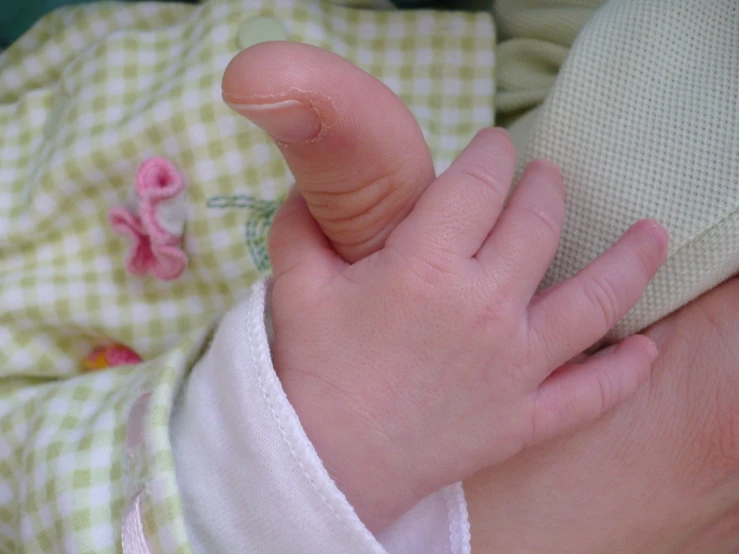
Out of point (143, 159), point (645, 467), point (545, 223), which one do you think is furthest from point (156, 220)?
point (645, 467)

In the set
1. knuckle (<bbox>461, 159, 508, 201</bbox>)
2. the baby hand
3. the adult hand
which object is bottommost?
the adult hand

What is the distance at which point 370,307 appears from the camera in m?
0.63

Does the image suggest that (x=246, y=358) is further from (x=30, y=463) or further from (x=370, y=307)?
(x=30, y=463)

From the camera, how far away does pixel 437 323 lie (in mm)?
624

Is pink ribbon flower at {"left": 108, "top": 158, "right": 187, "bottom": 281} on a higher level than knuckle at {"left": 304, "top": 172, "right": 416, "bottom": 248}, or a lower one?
lower

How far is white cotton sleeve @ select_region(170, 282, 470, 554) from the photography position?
62 cm

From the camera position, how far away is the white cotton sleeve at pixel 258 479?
621 millimetres

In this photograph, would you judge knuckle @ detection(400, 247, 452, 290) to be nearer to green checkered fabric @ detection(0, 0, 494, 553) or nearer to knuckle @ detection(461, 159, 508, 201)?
knuckle @ detection(461, 159, 508, 201)

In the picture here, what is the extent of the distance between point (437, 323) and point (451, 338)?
0.06ft

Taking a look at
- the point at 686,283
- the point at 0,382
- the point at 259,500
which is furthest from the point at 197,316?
the point at 686,283

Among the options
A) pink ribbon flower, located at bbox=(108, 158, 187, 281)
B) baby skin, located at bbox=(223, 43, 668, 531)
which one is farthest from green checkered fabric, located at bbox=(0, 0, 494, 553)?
baby skin, located at bbox=(223, 43, 668, 531)

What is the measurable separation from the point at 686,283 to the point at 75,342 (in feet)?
2.80

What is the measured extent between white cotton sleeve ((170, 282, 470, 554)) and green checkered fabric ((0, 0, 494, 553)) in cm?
22

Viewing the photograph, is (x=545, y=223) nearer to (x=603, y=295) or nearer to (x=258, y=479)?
(x=603, y=295)
